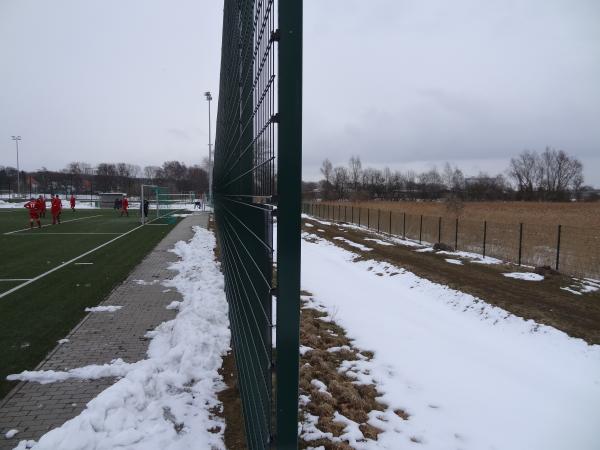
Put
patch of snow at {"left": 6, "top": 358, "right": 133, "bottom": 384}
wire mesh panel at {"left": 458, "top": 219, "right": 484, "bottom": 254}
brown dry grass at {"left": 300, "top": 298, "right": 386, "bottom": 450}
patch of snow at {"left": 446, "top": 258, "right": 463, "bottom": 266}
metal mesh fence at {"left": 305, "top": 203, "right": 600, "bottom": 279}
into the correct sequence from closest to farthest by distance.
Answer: brown dry grass at {"left": 300, "top": 298, "right": 386, "bottom": 450} → patch of snow at {"left": 6, "top": 358, "right": 133, "bottom": 384} → patch of snow at {"left": 446, "top": 258, "right": 463, "bottom": 266} → metal mesh fence at {"left": 305, "top": 203, "right": 600, "bottom": 279} → wire mesh panel at {"left": 458, "top": 219, "right": 484, "bottom": 254}

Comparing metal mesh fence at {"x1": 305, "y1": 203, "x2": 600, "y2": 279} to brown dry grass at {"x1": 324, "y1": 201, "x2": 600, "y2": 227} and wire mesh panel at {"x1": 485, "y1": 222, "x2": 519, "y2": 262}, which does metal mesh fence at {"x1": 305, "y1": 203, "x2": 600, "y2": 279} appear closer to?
wire mesh panel at {"x1": 485, "y1": 222, "x2": 519, "y2": 262}

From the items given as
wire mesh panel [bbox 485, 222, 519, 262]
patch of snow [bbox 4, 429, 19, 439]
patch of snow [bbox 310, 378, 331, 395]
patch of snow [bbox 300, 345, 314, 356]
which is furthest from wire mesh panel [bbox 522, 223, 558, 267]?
patch of snow [bbox 4, 429, 19, 439]

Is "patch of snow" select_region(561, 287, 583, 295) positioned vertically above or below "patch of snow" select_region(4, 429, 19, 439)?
below

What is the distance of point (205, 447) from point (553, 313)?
8176mm

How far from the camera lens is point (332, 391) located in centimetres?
511

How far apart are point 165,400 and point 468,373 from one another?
13.1ft

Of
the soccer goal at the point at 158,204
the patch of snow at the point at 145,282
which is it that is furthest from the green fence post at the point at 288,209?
the soccer goal at the point at 158,204

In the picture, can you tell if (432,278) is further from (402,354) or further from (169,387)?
(169,387)

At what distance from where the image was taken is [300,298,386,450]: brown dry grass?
431cm

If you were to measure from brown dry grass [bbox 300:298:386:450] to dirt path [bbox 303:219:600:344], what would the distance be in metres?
4.43

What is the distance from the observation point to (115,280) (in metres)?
10.3

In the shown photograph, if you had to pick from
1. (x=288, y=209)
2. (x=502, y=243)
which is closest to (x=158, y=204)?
(x=502, y=243)

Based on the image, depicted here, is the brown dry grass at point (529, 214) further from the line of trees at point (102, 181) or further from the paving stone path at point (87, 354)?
the line of trees at point (102, 181)

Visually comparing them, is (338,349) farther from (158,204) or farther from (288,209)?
(158,204)
